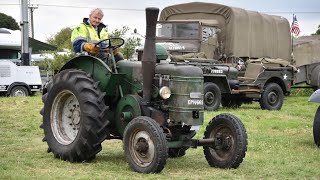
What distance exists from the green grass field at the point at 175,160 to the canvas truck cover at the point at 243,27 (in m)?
6.67

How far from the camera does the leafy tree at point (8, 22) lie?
5578cm

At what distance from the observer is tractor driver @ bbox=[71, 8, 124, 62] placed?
734 centimetres

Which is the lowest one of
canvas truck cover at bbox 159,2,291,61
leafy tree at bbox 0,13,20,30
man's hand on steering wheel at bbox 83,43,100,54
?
man's hand on steering wheel at bbox 83,43,100,54

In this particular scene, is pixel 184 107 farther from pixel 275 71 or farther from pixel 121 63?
pixel 275 71

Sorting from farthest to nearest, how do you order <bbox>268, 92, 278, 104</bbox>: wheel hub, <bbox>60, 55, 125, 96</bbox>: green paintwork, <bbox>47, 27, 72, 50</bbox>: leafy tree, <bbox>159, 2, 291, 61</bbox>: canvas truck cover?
<bbox>47, 27, 72, 50</bbox>: leafy tree → <bbox>159, 2, 291, 61</bbox>: canvas truck cover → <bbox>268, 92, 278, 104</bbox>: wheel hub → <bbox>60, 55, 125, 96</bbox>: green paintwork

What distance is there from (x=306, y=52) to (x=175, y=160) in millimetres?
15803

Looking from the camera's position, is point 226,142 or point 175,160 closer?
point 226,142

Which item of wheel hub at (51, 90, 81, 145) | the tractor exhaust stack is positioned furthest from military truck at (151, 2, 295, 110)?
the tractor exhaust stack

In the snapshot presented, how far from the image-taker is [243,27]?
18156 millimetres

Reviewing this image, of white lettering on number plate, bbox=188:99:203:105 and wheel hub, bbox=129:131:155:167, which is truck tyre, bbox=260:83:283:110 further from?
wheel hub, bbox=129:131:155:167

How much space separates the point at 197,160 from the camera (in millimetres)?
7426

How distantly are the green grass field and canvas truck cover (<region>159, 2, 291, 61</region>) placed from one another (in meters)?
6.67

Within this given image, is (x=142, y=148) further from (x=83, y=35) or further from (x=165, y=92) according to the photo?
(x=83, y=35)

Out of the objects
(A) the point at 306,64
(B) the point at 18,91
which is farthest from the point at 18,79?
(A) the point at 306,64
